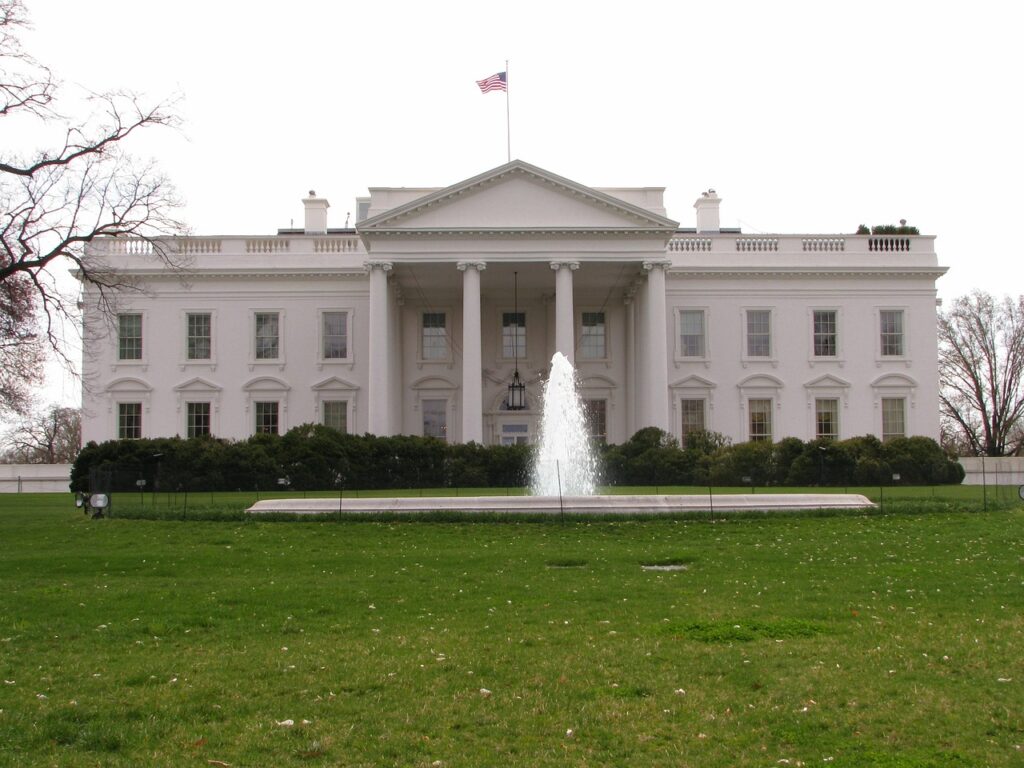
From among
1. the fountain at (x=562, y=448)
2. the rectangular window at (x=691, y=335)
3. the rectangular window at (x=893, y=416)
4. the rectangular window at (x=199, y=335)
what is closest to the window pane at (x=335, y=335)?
the rectangular window at (x=199, y=335)

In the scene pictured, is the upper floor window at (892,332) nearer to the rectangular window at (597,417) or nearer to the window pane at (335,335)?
the rectangular window at (597,417)

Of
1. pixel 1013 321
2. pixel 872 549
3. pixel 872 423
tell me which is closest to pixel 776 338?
pixel 872 423

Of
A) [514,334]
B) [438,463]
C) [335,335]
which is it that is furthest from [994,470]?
[335,335]

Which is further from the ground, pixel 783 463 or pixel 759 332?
pixel 759 332

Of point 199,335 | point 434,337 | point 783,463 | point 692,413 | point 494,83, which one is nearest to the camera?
point 783,463

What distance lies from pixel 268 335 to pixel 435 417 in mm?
8009

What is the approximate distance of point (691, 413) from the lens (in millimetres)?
45719

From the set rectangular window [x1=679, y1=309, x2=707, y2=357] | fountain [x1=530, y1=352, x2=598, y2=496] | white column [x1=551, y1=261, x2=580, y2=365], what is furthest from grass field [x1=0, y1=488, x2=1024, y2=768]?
rectangular window [x1=679, y1=309, x2=707, y2=357]

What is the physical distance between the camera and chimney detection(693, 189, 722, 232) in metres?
51.3

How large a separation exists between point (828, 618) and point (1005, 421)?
56.1 metres

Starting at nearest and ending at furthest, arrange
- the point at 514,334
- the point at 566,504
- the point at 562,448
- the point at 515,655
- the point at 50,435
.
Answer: the point at 515,655 → the point at 566,504 → the point at 562,448 → the point at 514,334 → the point at 50,435

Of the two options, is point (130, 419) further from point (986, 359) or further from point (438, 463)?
point (986, 359)

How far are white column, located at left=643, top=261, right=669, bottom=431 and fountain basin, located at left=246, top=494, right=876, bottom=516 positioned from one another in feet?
54.7

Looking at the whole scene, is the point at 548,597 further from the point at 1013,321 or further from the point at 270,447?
the point at 1013,321
